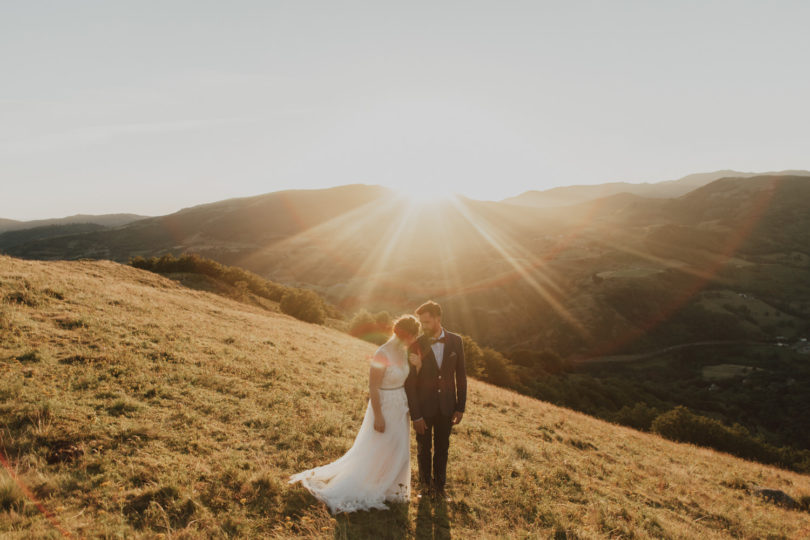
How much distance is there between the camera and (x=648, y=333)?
183m

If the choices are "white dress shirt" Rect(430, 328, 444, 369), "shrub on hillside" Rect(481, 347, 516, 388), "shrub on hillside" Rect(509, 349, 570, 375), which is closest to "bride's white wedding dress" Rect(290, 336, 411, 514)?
"white dress shirt" Rect(430, 328, 444, 369)

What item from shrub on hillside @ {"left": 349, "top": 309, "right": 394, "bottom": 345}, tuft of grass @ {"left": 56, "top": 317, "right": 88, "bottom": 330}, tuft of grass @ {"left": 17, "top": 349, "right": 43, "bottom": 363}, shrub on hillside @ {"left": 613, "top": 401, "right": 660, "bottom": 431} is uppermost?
tuft of grass @ {"left": 56, "top": 317, "right": 88, "bottom": 330}

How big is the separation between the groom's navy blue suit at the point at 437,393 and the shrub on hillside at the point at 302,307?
138 feet

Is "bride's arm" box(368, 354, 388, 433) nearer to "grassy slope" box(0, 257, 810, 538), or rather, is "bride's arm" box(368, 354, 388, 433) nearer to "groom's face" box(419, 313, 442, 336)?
"groom's face" box(419, 313, 442, 336)

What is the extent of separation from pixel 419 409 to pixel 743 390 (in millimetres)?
161011

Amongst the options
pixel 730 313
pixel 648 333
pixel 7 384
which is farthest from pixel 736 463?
pixel 730 313

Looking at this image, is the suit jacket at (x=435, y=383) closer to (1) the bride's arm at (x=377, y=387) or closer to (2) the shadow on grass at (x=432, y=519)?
(1) the bride's arm at (x=377, y=387)

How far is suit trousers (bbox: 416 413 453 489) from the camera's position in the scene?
7.29 m

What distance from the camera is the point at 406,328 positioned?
22.0 ft

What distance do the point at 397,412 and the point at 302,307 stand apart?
43.6 m

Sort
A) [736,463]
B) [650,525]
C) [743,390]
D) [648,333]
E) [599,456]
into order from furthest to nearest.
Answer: [648,333]
[743,390]
[736,463]
[599,456]
[650,525]

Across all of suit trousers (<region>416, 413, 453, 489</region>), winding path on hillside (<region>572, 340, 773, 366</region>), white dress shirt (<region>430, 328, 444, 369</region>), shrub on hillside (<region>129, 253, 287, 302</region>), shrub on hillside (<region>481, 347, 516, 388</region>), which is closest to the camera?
white dress shirt (<region>430, 328, 444, 369</region>)

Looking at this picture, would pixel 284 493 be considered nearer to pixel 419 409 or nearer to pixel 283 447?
pixel 283 447

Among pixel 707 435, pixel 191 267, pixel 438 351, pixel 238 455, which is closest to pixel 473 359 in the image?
pixel 707 435
